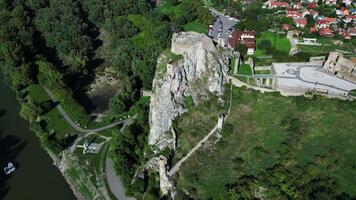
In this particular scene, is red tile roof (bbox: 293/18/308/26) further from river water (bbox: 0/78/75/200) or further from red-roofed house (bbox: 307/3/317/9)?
river water (bbox: 0/78/75/200)

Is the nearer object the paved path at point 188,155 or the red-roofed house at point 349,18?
the paved path at point 188,155

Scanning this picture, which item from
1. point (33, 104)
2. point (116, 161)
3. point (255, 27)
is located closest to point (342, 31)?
point (255, 27)

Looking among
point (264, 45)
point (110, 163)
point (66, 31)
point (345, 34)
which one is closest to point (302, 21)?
point (345, 34)

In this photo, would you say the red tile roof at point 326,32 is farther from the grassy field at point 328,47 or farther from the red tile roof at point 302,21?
the red tile roof at point 302,21

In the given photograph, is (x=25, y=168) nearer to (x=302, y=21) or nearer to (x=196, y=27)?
(x=196, y=27)

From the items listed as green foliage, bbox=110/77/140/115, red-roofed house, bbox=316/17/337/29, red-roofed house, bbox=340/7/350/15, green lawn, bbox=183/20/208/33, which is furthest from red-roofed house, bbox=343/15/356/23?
green foliage, bbox=110/77/140/115


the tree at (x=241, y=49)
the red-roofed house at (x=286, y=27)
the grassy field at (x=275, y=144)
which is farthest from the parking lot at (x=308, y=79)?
the red-roofed house at (x=286, y=27)
